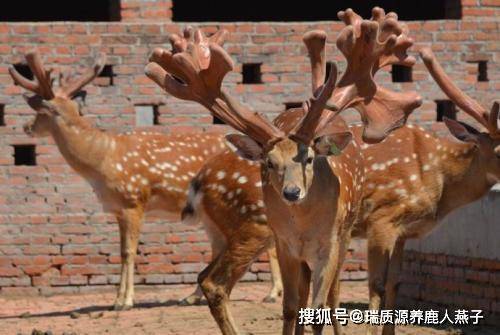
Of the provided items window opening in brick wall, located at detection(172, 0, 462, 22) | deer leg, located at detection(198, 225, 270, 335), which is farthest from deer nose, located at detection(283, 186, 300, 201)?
window opening in brick wall, located at detection(172, 0, 462, 22)

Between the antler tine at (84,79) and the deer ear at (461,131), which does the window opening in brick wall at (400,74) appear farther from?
the deer ear at (461,131)

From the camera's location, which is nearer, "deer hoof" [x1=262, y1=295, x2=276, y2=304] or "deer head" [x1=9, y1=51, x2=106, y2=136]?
"deer hoof" [x1=262, y1=295, x2=276, y2=304]

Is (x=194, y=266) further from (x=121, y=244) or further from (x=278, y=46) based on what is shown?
(x=278, y=46)

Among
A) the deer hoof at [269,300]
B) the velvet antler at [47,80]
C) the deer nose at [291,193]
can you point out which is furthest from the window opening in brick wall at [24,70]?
the deer nose at [291,193]

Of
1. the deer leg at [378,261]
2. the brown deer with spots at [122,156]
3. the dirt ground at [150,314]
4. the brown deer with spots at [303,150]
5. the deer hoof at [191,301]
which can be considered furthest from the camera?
the brown deer with spots at [122,156]

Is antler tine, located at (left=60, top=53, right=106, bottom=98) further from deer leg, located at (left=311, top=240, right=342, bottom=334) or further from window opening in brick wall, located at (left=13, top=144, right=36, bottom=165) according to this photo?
deer leg, located at (left=311, top=240, right=342, bottom=334)

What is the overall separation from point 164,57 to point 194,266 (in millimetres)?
6065

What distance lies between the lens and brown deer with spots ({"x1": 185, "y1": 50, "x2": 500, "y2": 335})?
415 inches

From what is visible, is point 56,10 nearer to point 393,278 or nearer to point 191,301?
point 191,301

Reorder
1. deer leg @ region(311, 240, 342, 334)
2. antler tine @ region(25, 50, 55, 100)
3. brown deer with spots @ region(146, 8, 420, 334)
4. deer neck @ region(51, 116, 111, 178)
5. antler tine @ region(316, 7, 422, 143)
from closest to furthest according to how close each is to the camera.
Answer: brown deer with spots @ region(146, 8, 420, 334)
deer leg @ region(311, 240, 342, 334)
antler tine @ region(316, 7, 422, 143)
antler tine @ region(25, 50, 55, 100)
deer neck @ region(51, 116, 111, 178)

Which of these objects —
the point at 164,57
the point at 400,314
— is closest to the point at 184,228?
the point at 400,314

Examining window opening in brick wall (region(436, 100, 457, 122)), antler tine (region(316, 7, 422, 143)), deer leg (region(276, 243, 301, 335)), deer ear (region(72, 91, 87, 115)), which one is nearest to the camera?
deer leg (region(276, 243, 301, 335))

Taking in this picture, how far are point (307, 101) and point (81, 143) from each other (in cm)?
543

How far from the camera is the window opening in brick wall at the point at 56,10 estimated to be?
18984mm
